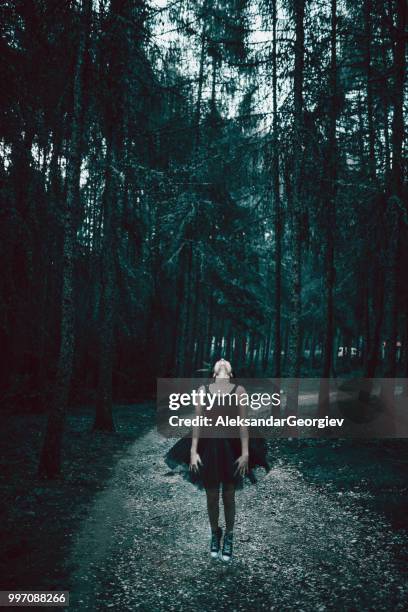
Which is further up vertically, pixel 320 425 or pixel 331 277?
pixel 331 277

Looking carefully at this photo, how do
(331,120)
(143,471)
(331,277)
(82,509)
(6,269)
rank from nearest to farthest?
(6,269)
(82,509)
(143,471)
(331,120)
(331,277)

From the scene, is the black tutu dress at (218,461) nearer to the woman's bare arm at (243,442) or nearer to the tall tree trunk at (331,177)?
the woman's bare arm at (243,442)

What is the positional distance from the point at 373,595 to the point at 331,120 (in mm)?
11159

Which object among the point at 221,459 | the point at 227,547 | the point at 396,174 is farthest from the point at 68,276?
the point at 396,174

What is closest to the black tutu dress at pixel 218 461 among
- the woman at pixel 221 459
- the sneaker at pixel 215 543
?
the woman at pixel 221 459

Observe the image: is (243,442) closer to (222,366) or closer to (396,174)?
(222,366)

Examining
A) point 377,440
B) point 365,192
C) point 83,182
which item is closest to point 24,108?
point 83,182

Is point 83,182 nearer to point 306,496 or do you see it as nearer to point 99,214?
point 99,214

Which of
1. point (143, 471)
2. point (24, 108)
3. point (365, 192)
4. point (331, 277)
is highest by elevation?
A: point (365, 192)

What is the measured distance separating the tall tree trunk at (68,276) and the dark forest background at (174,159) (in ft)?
0.12

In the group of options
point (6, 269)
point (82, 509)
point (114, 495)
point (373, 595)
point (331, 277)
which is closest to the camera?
point (373, 595)

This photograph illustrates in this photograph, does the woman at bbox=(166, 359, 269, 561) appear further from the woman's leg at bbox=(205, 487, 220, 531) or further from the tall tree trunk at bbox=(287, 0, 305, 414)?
the tall tree trunk at bbox=(287, 0, 305, 414)

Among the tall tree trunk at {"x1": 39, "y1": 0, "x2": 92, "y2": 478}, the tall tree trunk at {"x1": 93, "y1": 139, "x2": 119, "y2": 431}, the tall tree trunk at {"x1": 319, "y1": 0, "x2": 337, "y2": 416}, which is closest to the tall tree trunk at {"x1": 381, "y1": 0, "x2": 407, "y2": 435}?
the tall tree trunk at {"x1": 319, "y1": 0, "x2": 337, "y2": 416}

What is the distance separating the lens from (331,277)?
13.3 meters
